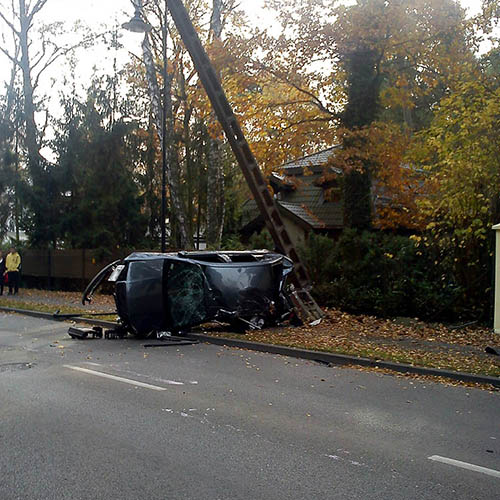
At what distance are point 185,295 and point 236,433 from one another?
7142 mm

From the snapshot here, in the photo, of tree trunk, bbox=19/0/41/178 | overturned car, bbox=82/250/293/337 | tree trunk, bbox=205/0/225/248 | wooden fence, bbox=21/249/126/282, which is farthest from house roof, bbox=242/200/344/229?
overturned car, bbox=82/250/293/337

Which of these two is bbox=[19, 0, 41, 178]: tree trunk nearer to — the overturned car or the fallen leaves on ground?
the overturned car

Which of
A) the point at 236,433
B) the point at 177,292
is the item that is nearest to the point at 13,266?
the point at 177,292

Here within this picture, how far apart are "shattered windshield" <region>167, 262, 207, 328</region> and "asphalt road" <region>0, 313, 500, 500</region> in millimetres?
2833

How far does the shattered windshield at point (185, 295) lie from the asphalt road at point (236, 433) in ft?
9.29

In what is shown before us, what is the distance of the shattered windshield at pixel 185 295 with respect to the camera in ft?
43.7

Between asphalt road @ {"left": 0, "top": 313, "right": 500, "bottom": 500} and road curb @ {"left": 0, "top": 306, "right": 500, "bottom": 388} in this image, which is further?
road curb @ {"left": 0, "top": 306, "right": 500, "bottom": 388}

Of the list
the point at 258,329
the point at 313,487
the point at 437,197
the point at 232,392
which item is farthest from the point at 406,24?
the point at 313,487

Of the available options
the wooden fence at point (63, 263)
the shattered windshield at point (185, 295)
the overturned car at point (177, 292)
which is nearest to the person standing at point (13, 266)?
the wooden fence at point (63, 263)

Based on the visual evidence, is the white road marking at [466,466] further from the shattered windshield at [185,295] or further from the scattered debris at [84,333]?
the scattered debris at [84,333]

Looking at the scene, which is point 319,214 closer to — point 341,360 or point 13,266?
point 13,266

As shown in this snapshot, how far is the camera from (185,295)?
13.4 meters

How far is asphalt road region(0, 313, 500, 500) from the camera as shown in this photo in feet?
16.3

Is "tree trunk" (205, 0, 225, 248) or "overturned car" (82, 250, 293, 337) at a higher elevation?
"tree trunk" (205, 0, 225, 248)
